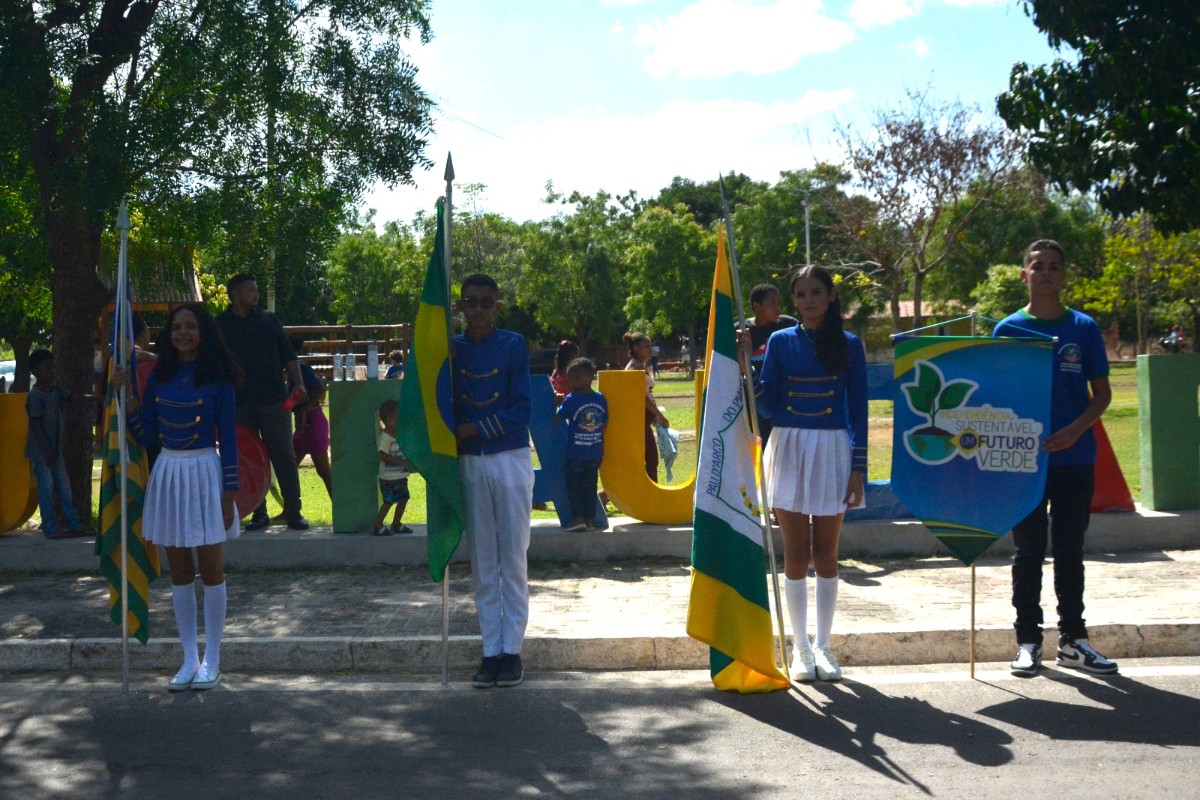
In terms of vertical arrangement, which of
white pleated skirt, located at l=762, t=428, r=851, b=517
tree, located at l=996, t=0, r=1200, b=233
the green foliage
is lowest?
white pleated skirt, located at l=762, t=428, r=851, b=517

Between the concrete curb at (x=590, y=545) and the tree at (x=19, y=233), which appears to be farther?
the tree at (x=19, y=233)

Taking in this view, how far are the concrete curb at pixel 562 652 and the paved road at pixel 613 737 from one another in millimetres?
174

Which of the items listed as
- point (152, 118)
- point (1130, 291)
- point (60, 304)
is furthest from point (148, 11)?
point (1130, 291)

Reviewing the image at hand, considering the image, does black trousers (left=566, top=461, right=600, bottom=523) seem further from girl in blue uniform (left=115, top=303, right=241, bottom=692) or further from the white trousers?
girl in blue uniform (left=115, top=303, right=241, bottom=692)

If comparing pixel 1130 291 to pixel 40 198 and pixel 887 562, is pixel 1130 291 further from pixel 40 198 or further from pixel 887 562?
pixel 40 198

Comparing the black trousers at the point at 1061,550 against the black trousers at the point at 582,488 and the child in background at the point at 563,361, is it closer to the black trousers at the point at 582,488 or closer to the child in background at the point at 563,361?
the black trousers at the point at 582,488

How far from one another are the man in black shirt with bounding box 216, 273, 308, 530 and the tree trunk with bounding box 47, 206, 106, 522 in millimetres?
1574

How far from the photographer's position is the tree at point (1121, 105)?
976 centimetres

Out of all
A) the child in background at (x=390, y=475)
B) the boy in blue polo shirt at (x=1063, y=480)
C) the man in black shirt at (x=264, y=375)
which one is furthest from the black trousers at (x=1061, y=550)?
the man in black shirt at (x=264, y=375)

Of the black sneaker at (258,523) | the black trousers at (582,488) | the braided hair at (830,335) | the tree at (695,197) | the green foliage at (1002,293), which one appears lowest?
the black sneaker at (258,523)

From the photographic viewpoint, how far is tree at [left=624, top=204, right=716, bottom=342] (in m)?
59.0

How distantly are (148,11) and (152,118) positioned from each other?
107 centimetres

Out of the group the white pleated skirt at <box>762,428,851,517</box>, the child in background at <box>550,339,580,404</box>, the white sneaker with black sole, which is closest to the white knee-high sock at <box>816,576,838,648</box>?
the white pleated skirt at <box>762,428,851,517</box>

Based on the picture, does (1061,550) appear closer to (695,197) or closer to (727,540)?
(727,540)
